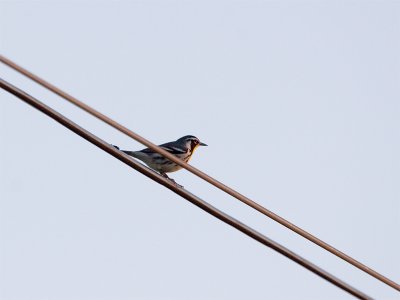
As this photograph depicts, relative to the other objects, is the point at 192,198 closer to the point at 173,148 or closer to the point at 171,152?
the point at 171,152

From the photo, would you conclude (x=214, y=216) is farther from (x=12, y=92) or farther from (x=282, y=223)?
(x=12, y=92)

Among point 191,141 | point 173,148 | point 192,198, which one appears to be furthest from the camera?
point 191,141

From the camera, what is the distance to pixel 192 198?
7.56 meters

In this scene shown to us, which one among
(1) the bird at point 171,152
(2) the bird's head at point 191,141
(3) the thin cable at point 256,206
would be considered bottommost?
(3) the thin cable at point 256,206

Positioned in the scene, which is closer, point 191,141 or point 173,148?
point 173,148

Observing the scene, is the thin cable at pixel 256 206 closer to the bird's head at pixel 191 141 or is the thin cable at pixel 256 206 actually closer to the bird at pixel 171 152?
the bird at pixel 171 152

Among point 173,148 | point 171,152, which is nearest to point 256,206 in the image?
point 171,152

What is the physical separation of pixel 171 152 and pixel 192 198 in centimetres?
816

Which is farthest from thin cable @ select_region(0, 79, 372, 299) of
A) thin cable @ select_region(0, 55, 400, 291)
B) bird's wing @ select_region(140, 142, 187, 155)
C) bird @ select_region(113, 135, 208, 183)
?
bird's wing @ select_region(140, 142, 187, 155)

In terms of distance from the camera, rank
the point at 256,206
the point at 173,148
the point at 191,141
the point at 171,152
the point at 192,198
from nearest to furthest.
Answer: the point at 192,198 < the point at 256,206 < the point at 171,152 < the point at 173,148 < the point at 191,141

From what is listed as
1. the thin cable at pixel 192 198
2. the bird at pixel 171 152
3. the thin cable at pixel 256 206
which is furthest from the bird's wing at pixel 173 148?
the thin cable at pixel 192 198

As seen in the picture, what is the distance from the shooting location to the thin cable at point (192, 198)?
6.95 m

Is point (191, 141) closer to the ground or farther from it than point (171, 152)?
farther from it

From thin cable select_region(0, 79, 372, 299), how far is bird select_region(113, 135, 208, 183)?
5482 millimetres
